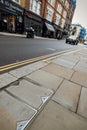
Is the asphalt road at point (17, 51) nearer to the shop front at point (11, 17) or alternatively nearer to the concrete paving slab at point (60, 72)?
the concrete paving slab at point (60, 72)

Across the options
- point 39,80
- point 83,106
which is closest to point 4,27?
point 39,80

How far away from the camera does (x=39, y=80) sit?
381 centimetres

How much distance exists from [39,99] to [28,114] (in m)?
0.58

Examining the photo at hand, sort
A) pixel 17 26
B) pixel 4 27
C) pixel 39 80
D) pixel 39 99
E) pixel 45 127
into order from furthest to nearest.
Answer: pixel 17 26
pixel 4 27
pixel 39 80
pixel 39 99
pixel 45 127

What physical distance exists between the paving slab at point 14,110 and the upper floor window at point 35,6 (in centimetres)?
2301

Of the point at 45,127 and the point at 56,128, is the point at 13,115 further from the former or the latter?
the point at 56,128

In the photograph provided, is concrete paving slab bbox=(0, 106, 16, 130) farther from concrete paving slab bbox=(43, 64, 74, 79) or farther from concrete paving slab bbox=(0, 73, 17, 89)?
concrete paving slab bbox=(43, 64, 74, 79)

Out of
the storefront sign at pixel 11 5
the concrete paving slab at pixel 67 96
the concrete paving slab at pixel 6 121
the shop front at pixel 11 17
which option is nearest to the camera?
the concrete paving slab at pixel 6 121

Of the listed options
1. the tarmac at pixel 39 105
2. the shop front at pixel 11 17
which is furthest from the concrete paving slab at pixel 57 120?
the shop front at pixel 11 17

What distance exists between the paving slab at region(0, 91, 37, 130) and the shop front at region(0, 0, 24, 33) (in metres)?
16.4

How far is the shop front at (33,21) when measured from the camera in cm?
2159

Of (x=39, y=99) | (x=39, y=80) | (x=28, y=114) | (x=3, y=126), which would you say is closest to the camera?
(x=3, y=126)

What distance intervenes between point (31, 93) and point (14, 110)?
2.42 ft

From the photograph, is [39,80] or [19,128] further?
[39,80]
